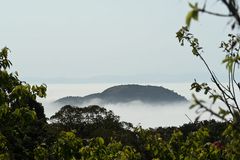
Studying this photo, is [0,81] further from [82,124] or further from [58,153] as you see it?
[82,124]

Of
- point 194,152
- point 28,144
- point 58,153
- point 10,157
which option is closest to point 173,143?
point 194,152

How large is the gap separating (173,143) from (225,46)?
6.30m

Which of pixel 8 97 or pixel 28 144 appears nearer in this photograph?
pixel 8 97

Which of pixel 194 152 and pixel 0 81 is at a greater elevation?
pixel 0 81

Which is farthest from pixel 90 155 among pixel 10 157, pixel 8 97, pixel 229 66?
pixel 229 66

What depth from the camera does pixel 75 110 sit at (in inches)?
3292

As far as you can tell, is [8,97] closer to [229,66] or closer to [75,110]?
[229,66]

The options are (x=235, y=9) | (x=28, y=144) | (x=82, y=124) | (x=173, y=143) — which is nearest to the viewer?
(x=235, y=9)

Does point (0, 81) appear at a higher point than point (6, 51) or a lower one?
lower

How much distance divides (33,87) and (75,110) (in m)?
72.0

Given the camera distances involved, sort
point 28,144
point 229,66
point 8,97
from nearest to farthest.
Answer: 1. point 229,66
2. point 8,97
3. point 28,144

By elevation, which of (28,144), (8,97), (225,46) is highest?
(225,46)

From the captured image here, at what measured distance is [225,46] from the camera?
1002 cm

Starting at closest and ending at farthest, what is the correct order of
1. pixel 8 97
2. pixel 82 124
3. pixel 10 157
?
pixel 8 97 < pixel 10 157 < pixel 82 124
